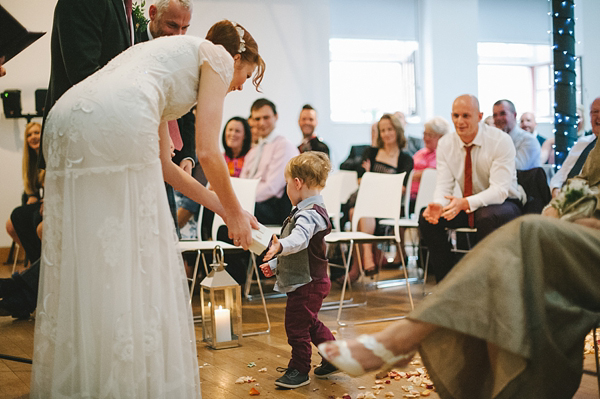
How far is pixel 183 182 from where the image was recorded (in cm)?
214

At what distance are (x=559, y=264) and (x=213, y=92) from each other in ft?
3.57

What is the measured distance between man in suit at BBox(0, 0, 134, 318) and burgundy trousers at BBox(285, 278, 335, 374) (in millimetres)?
1187

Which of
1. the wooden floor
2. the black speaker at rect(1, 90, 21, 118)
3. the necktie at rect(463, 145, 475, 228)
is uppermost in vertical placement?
the black speaker at rect(1, 90, 21, 118)

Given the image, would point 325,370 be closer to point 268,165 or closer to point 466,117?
point 466,117

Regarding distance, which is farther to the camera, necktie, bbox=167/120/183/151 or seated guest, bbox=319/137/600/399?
necktie, bbox=167/120/183/151

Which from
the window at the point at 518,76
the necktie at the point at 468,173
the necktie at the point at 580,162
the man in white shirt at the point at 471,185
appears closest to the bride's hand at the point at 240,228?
the man in white shirt at the point at 471,185

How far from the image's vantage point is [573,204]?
1.92 metres

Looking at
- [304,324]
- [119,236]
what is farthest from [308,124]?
[119,236]

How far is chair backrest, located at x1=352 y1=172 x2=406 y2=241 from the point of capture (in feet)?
13.3

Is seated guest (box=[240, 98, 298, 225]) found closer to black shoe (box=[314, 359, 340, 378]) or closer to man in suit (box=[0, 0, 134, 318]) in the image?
black shoe (box=[314, 359, 340, 378])

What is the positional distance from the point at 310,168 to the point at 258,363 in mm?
971

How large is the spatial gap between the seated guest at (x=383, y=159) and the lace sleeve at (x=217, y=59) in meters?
3.53

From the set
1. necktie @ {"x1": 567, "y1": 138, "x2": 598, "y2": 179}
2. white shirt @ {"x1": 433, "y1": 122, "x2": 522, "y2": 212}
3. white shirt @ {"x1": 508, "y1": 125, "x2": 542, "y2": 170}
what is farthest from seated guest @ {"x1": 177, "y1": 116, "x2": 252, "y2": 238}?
necktie @ {"x1": 567, "y1": 138, "x2": 598, "y2": 179}

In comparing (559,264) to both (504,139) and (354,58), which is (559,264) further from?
(354,58)
